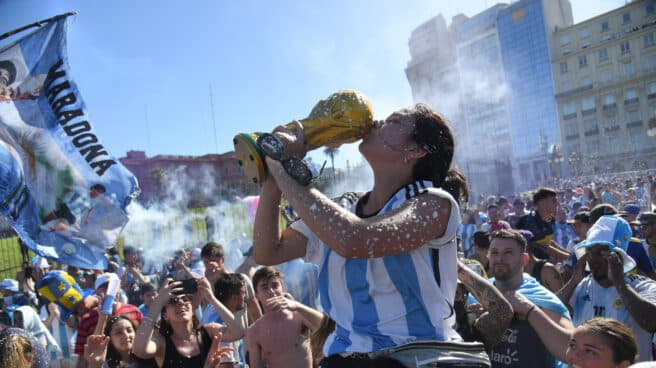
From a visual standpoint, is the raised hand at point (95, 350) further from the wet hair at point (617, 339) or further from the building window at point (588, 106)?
the building window at point (588, 106)

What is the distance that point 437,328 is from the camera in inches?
63.0

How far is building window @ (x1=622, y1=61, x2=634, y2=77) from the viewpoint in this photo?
60.2m

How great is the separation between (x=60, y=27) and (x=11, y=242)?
7971 millimetres

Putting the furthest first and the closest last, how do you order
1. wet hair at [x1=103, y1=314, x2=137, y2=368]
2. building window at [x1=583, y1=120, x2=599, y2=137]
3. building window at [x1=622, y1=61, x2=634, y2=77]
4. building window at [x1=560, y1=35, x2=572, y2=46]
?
building window at [x1=560, y1=35, x2=572, y2=46] < building window at [x1=583, y1=120, x2=599, y2=137] < building window at [x1=622, y1=61, x2=634, y2=77] < wet hair at [x1=103, y1=314, x2=137, y2=368]

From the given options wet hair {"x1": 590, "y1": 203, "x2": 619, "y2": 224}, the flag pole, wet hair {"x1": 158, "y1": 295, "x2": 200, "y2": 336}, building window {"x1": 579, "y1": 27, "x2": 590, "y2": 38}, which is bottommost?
wet hair {"x1": 158, "y1": 295, "x2": 200, "y2": 336}

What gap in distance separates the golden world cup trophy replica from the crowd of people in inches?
1.9

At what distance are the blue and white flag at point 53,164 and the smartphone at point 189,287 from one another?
87.3 inches

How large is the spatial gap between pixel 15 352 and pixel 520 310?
2.82m

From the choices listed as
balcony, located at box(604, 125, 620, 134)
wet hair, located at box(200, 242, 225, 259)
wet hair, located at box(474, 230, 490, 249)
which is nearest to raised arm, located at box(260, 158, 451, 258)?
wet hair, located at box(200, 242, 225, 259)

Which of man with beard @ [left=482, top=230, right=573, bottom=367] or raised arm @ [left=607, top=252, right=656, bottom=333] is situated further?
raised arm @ [left=607, top=252, right=656, bottom=333]

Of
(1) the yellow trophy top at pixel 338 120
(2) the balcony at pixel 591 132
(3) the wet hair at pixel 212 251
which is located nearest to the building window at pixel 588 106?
(2) the balcony at pixel 591 132

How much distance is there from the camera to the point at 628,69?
60.7m

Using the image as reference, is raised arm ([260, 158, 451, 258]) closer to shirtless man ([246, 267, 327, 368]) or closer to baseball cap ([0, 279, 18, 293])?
shirtless man ([246, 267, 327, 368])

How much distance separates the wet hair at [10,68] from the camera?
5887mm
